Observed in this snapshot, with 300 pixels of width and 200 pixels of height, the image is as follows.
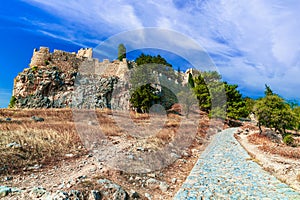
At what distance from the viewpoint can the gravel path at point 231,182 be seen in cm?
802

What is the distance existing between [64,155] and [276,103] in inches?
901

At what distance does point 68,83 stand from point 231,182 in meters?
34.0

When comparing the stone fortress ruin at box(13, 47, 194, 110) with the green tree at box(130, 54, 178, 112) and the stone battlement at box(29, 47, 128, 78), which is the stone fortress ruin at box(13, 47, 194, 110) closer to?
the stone battlement at box(29, 47, 128, 78)

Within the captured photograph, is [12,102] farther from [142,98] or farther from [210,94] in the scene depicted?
[210,94]

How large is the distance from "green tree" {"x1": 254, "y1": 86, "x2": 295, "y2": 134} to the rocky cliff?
2205cm

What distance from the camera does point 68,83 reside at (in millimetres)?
37469

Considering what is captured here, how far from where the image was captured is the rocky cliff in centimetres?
3466

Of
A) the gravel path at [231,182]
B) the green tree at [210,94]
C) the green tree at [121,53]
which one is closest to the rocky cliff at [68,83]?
the green tree at [121,53]

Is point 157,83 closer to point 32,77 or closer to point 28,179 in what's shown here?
point 32,77

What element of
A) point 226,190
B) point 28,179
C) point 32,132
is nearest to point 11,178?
point 28,179

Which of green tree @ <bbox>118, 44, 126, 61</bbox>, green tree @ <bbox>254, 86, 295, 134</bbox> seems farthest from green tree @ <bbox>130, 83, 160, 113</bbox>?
green tree @ <bbox>254, 86, 295, 134</bbox>

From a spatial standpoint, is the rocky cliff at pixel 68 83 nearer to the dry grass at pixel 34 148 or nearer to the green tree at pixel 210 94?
the green tree at pixel 210 94

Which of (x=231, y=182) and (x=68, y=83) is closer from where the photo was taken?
(x=231, y=182)

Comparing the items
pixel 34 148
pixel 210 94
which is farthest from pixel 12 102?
pixel 210 94
